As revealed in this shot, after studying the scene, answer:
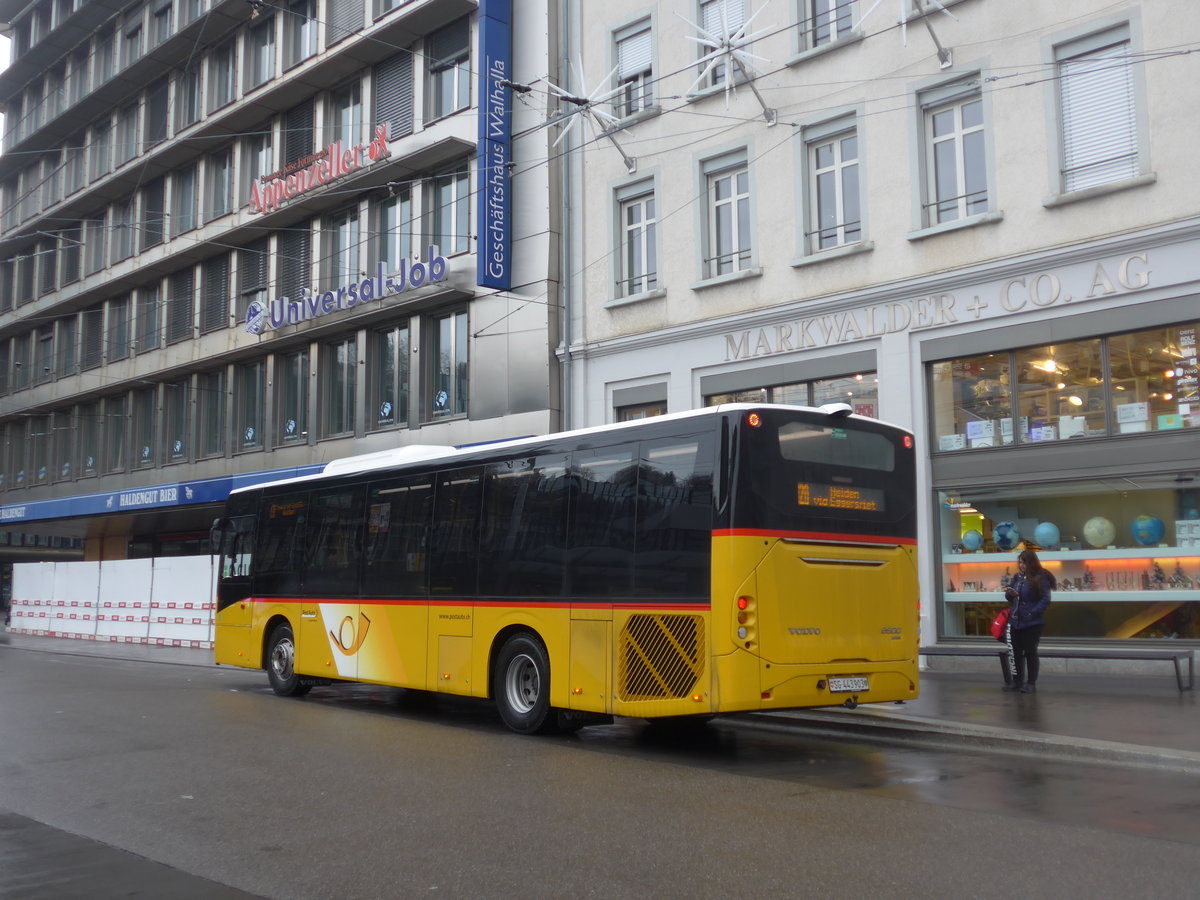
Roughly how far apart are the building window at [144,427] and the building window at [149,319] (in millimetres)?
1513

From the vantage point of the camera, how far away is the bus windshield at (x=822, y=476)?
10320mm

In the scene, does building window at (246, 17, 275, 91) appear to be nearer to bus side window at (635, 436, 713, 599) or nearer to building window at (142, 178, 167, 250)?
building window at (142, 178, 167, 250)

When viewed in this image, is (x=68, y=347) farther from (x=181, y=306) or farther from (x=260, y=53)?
(x=260, y=53)

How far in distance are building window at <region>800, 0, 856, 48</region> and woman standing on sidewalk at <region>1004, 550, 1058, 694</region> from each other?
9.37 metres

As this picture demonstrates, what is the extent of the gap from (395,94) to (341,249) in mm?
4143

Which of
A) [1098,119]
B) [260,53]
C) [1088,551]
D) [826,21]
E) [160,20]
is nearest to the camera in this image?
[1098,119]

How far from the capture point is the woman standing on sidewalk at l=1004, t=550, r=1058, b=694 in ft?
45.8

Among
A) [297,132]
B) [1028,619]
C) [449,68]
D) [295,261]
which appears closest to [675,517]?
[1028,619]

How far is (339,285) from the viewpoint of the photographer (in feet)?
97.8

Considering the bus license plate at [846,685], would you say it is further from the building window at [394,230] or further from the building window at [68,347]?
the building window at [68,347]

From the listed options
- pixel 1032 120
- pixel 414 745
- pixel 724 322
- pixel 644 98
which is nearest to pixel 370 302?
pixel 644 98

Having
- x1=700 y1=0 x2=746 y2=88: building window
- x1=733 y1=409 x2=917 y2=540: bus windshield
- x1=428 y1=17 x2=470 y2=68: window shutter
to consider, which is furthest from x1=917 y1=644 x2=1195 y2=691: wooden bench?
x1=428 y1=17 x2=470 y2=68: window shutter

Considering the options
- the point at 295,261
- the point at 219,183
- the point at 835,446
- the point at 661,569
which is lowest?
the point at 661,569

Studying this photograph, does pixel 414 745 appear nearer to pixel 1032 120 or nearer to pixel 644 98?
pixel 1032 120
